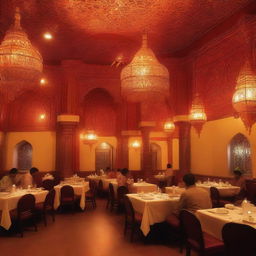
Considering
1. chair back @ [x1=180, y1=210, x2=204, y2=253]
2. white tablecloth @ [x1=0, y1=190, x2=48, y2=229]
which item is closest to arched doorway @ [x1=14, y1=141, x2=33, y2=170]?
white tablecloth @ [x1=0, y1=190, x2=48, y2=229]

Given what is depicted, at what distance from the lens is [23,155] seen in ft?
44.3

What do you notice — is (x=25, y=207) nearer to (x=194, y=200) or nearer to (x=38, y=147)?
(x=194, y=200)

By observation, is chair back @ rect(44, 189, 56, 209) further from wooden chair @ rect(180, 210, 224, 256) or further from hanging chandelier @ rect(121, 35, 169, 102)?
wooden chair @ rect(180, 210, 224, 256)

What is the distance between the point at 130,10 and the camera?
8617 millimetres

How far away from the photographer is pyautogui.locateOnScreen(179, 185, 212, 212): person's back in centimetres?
486

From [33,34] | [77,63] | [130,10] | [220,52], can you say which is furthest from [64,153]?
[220,52]

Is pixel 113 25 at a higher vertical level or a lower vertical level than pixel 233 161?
higher

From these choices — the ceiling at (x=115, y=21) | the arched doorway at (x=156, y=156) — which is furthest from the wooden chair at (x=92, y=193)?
the arched doorway at (x=156, y=156)

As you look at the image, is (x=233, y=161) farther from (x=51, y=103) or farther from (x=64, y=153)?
(x=51, y=103)

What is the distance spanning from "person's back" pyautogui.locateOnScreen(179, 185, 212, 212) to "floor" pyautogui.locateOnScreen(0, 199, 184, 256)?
91 centimetres

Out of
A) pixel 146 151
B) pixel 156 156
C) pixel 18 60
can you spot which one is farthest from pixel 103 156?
pixel 18 60

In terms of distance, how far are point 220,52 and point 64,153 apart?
23.8 ft

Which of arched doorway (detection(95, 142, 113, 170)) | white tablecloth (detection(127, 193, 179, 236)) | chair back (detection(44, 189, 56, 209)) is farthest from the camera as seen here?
arched doorway (detection(95, 142, 113, 170))

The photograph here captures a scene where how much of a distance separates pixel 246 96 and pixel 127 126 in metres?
7.48
